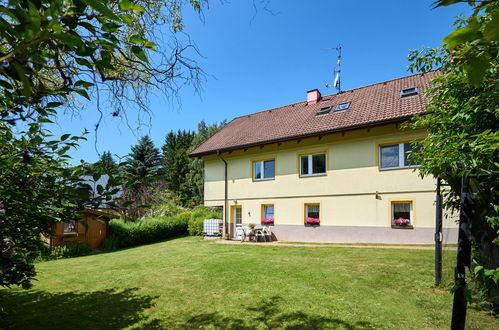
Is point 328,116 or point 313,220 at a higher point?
A: point 328,116

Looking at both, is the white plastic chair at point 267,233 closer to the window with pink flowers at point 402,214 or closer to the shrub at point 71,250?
the window with pink flowers at point 402,214

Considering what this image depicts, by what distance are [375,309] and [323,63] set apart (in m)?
4.60

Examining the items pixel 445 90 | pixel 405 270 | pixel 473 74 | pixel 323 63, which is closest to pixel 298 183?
pixel 405 270

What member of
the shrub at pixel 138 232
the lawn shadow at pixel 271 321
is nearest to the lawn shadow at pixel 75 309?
the lawn shadow at pixel 271 321

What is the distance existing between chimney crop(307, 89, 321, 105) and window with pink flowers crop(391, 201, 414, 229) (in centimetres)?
822

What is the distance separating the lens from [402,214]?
1248cm

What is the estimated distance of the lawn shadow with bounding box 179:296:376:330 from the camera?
14.7 feet

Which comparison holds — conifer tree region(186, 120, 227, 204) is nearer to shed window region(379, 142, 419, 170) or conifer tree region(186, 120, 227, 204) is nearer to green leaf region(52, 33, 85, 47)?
shed window region(379, 142, 419, 170)

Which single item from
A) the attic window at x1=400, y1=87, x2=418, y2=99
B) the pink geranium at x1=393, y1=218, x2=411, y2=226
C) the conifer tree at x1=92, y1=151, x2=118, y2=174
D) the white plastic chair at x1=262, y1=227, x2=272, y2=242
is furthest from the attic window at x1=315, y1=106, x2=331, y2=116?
the conifer tree at x1=92, y1=151, x2=118, y2=174

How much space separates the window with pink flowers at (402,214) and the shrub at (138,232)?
1449 cm

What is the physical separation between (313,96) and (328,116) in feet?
10.8

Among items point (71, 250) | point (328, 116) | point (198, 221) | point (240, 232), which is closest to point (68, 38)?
point (328, 116)

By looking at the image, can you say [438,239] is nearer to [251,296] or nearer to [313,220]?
[251,296]

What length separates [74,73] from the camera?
2613 mm
